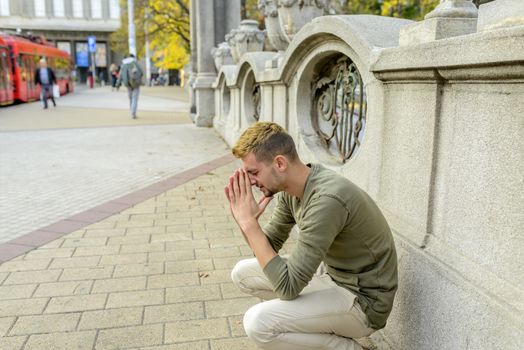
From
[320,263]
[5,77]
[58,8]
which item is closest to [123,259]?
[320,263]

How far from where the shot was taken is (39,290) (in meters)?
3.63

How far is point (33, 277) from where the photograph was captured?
385cm

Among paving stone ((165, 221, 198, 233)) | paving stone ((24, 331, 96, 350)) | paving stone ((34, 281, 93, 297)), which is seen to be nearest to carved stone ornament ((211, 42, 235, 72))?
paving stone ((165, 221, 198, 233))

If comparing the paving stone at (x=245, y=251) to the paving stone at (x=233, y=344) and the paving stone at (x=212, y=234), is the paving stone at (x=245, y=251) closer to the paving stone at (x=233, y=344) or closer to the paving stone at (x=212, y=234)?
the paving stone at (x=212, y=234)

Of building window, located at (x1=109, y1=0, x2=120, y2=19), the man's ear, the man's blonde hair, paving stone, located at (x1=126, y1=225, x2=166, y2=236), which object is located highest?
building window, located at (x1=109, y1=0, x2=120, y2=19)

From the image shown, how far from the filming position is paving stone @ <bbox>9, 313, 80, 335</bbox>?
3064 millimetres

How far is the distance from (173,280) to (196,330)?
31.1 inches

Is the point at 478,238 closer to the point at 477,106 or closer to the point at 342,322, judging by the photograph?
the point at 477,106

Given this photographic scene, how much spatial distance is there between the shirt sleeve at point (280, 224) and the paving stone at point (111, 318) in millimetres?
1057

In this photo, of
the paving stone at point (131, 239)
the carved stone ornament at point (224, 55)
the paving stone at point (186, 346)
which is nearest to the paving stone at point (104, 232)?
the paving stone at point (131, 239)

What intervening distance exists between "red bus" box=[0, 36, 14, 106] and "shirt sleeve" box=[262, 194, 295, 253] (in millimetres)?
20311

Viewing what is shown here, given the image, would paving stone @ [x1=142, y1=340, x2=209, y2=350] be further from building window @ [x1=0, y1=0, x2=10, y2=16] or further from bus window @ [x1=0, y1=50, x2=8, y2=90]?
building window @ [x1=0, y1=0, x2=10, y2=16]

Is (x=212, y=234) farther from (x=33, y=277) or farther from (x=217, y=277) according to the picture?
(x=33, y=277)

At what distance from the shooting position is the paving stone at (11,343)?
2.87 meters
